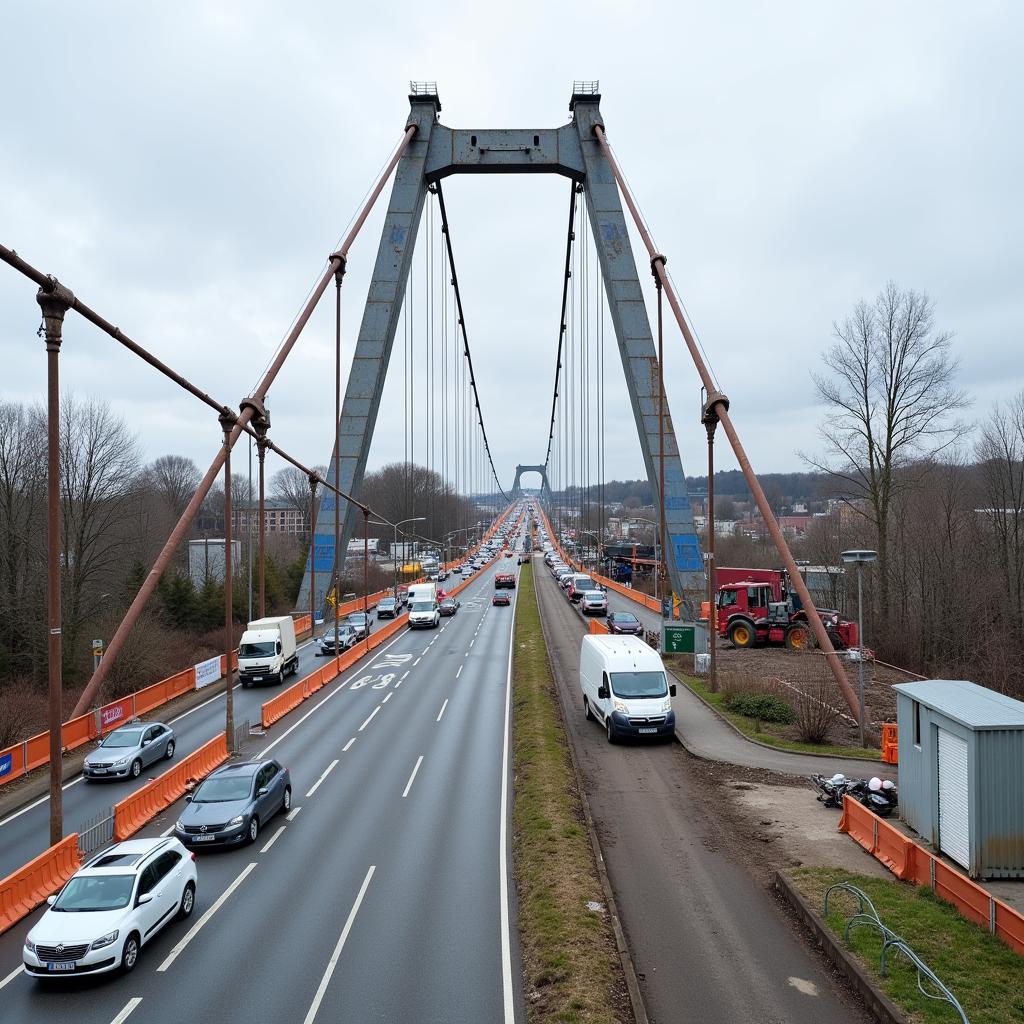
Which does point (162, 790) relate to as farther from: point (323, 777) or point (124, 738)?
point (124, 738)

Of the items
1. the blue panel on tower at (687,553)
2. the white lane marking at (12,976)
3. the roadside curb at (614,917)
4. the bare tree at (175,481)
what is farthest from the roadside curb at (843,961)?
the bare tree at (175,481)

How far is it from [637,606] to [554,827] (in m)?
45.6

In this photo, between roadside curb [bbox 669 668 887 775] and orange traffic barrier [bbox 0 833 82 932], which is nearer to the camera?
orange traffic barrier [bbox 0 833 82 932]

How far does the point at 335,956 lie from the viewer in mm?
10641

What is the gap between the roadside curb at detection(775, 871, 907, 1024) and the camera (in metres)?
8.59

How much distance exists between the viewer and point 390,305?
156 ft

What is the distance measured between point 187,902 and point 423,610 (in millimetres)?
41320

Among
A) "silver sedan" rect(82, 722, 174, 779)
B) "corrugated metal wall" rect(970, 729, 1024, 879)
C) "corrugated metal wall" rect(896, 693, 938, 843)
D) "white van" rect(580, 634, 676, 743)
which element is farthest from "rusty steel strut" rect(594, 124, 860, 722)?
"silver sedan" rect(82, 722, 174, 779)

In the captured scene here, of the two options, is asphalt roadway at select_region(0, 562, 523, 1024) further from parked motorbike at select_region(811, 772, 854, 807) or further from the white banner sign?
the white banner sign

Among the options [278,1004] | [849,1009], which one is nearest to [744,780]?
[849,1009]

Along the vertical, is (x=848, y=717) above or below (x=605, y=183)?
below

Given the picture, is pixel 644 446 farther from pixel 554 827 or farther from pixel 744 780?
pixel 554 827

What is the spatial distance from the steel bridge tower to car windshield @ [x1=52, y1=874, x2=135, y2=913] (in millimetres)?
32526

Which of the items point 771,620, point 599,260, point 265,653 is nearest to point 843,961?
point 265,653
